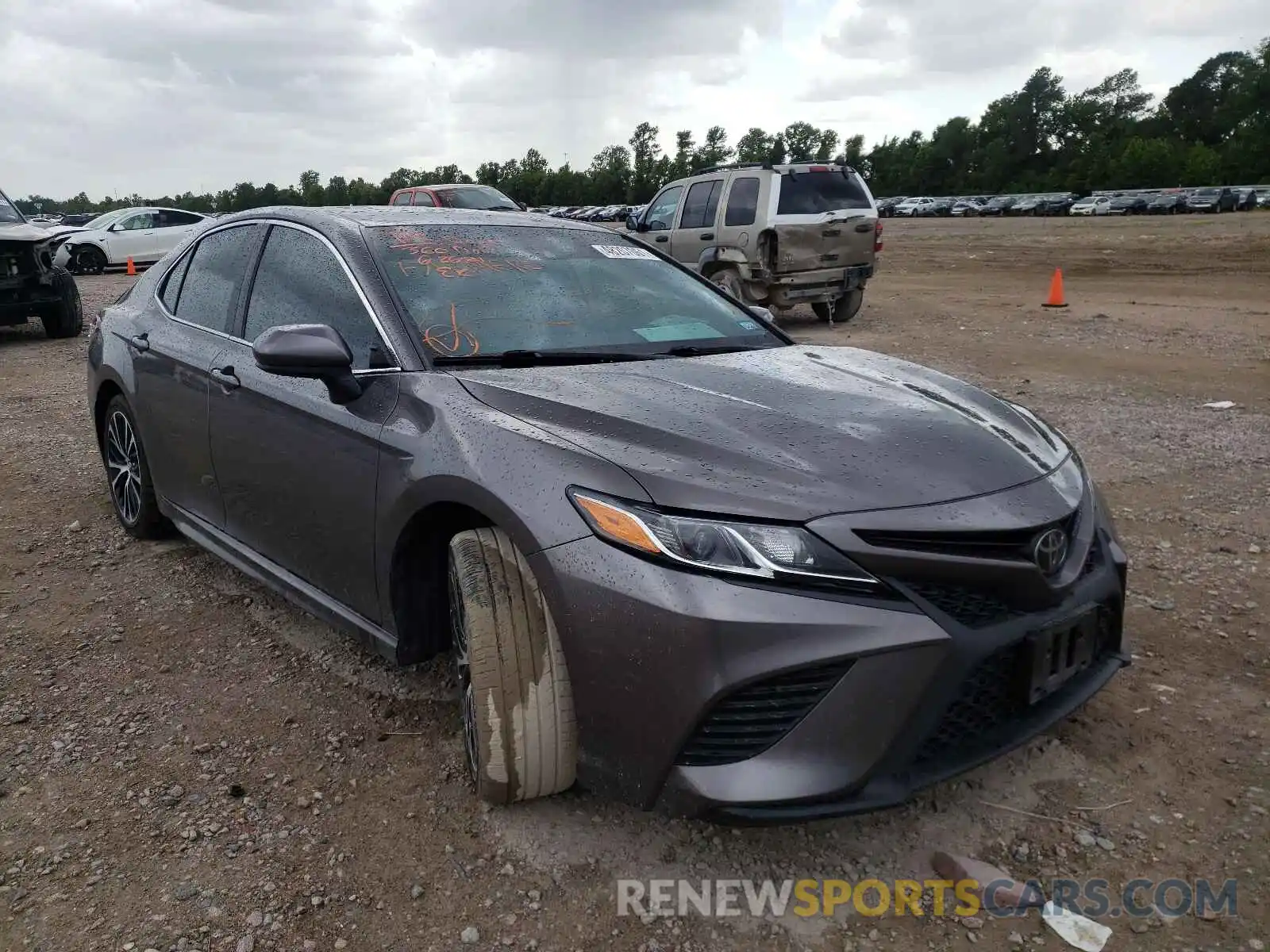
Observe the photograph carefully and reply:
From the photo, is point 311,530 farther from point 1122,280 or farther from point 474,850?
point 1122,280

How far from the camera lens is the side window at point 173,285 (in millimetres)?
4172

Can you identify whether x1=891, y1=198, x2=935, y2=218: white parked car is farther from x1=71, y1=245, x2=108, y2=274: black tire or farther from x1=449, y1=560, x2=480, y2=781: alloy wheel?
x1=449, y1=560, x2=480, y2=781: alloy wheel

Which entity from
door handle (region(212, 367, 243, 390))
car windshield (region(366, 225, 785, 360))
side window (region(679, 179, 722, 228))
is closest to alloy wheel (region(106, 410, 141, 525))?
door handle (region(212, 367, 243, 390))

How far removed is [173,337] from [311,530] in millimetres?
1386

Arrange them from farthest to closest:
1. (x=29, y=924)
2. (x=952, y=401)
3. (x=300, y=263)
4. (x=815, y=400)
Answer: (x=300, y=263), (x=952, y=401), (x=815, y=400), (x=29, y=924)

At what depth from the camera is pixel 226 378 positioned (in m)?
3.48

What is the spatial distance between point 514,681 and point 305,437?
119 centimetres

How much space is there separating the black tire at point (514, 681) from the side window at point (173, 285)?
2468 millimetres

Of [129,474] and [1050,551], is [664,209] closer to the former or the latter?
[129,474]

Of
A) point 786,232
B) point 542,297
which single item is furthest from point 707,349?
point 786,232

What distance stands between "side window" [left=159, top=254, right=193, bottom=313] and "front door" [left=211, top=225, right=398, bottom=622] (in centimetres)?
79

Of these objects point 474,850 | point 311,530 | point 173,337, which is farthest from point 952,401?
point 173,337

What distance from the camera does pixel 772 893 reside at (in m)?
2.30

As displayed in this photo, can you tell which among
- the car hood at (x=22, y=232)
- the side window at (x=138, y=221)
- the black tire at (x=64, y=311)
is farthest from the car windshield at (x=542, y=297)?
the side window at (x=138, y=221)
